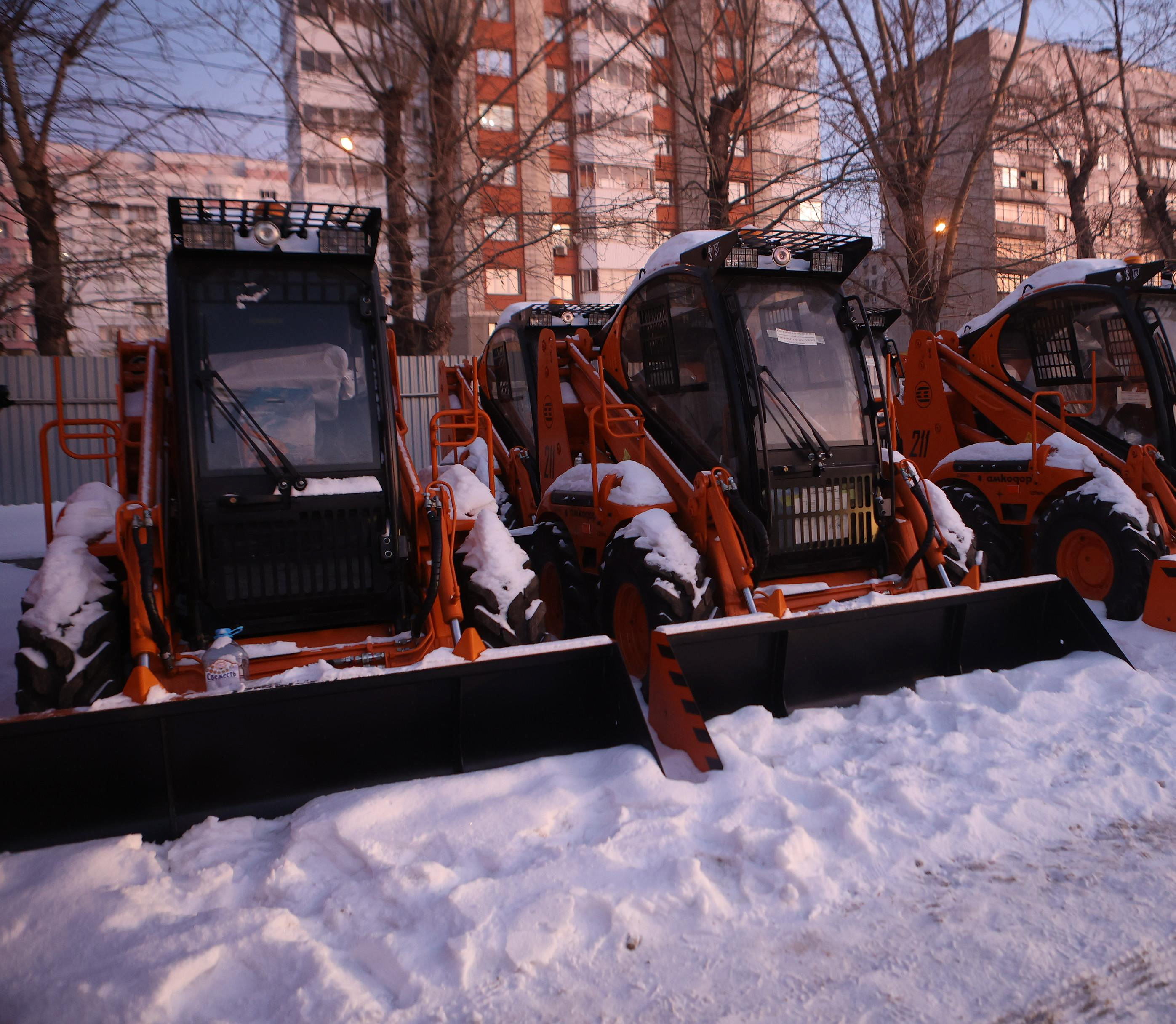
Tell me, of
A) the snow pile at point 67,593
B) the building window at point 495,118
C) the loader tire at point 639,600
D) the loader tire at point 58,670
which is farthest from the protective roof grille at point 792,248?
the building window at point 495,118

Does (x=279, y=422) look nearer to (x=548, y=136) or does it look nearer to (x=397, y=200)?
(x=397, y=200)

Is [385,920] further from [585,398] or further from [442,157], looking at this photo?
[442,157]

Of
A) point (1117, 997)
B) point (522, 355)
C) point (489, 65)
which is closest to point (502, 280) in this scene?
point (489, 65)

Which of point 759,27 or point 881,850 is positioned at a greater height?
point 759,27

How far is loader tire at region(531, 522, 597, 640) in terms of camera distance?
6.49m

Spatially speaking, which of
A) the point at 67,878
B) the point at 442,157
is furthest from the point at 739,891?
the point at 442,157

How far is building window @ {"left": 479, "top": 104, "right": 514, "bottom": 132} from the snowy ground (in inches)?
452

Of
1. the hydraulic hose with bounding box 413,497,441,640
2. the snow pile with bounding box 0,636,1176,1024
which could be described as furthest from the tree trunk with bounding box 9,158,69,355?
the snow pile with bounding box 0,636,1176,1024

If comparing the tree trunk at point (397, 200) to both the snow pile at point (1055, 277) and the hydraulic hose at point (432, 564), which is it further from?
the hydraulic hose at point (432, 564)

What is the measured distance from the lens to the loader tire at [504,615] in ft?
15.5

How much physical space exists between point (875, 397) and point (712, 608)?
1.93 m

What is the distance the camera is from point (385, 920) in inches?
116

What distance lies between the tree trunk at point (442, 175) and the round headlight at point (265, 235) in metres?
8.71

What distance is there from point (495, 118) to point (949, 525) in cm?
1519
